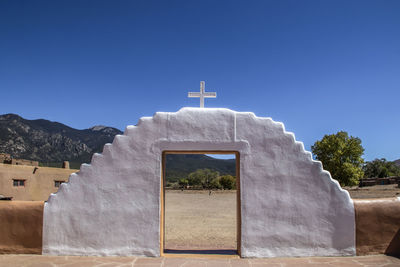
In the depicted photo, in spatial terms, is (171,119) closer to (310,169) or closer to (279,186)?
(279,186)

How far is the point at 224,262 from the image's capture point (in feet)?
17.2

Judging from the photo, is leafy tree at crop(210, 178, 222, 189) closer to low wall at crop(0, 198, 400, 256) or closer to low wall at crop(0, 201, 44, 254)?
low wall at crop(0, 198, 400, 256)

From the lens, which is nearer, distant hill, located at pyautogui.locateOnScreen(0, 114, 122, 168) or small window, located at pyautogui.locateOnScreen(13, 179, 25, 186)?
small window, located at pyautogui.locateOnScreen(13, 179, 25, 186)

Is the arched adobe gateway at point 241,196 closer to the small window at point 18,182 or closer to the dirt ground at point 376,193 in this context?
the small window at point 18,182

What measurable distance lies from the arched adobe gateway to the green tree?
20851 millimetres

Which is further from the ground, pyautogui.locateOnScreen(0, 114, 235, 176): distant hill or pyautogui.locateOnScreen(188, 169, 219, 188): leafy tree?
pyautogui.locateOnScreen(0, 114, 235, 176): distant hill

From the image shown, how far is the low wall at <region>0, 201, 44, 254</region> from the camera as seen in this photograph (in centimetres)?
556

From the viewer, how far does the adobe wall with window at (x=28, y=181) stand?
16.2 meters

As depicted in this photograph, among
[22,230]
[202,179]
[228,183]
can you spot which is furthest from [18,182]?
[202,179]

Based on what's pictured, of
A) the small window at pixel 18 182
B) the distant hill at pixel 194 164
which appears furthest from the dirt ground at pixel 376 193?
the distant hill at pixel 194 164

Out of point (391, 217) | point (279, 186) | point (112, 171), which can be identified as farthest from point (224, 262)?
point (391, 217)

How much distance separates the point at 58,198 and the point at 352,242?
219 inches

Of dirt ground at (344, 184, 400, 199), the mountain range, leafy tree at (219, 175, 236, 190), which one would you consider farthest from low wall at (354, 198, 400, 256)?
the mountain range

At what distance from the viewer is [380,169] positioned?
44094 mm
